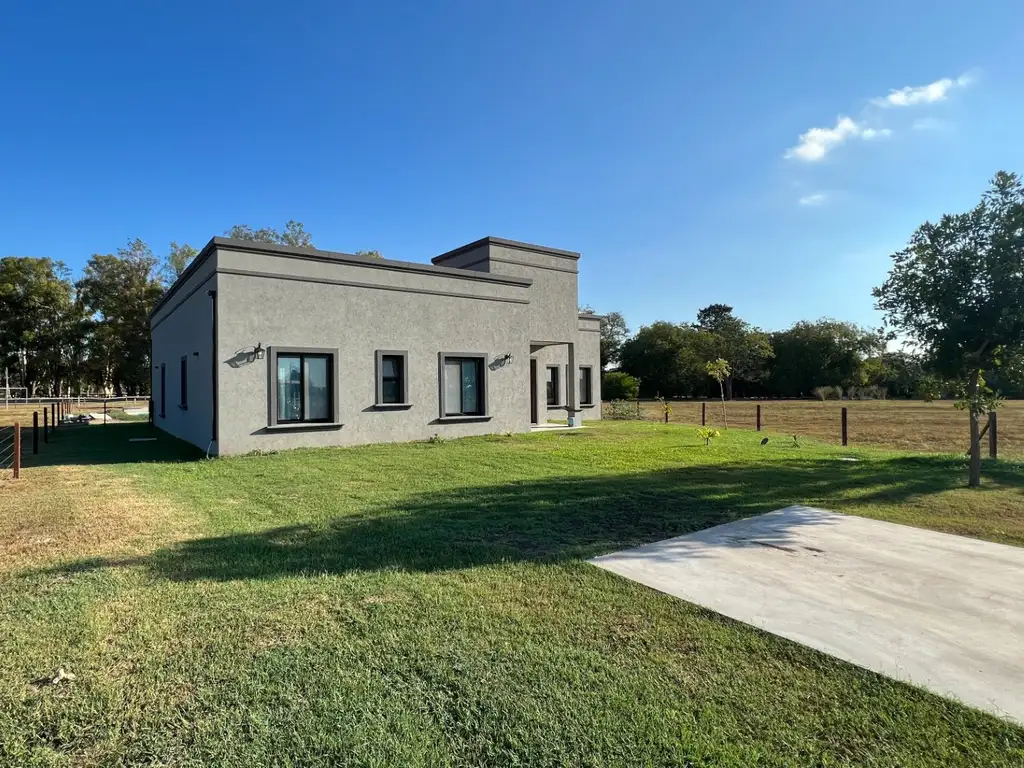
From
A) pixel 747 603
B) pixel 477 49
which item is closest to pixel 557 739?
pixel 747 603

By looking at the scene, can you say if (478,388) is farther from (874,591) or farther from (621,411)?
(874,591)

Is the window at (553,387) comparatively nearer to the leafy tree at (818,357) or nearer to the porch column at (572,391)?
the porch column at (572,391)

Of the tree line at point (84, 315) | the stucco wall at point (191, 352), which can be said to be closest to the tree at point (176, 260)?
the tree line at point (84, 315)

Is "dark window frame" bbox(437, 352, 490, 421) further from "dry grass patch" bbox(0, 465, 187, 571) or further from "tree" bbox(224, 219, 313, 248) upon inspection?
"tree" bbox(224, 219, 313, 248)

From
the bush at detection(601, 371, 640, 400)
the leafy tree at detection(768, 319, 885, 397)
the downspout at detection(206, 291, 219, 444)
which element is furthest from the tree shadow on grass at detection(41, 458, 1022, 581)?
the leafy tree at detection(768, 319, 885, 397)

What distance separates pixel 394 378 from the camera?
44.7ft

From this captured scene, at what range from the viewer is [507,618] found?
11.5 ft

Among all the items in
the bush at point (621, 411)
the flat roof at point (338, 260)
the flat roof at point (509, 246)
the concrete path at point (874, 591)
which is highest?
the flat roof at point (509, 246)

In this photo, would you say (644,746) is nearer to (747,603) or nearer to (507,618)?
(507,618)

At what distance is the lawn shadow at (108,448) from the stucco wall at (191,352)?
44 cm

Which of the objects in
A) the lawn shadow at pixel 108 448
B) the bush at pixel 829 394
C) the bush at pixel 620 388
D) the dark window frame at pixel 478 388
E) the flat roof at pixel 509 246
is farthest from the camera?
the bush at pixel 829 394

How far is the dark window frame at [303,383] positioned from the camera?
11781 millimetres

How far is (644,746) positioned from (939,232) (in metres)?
8.46

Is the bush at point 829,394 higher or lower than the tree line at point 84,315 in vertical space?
lower
